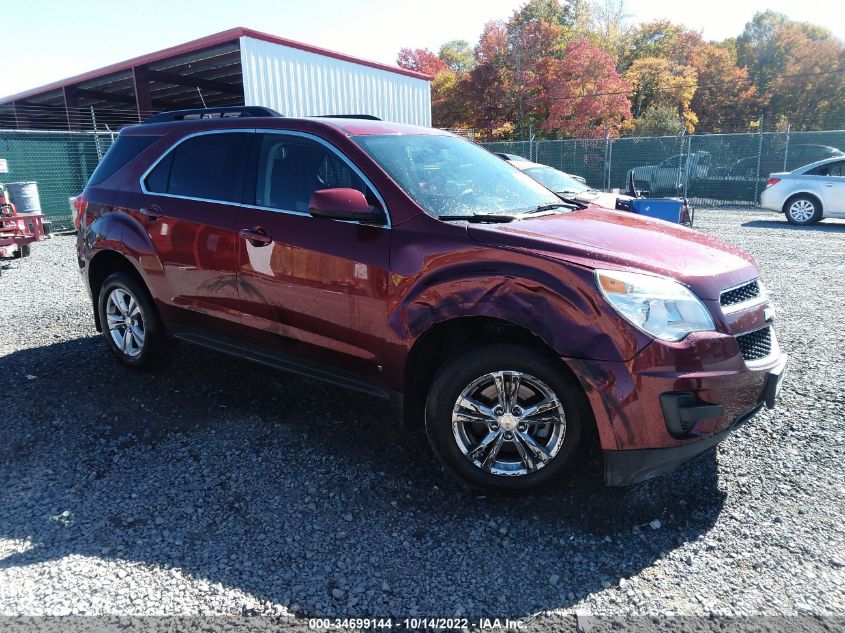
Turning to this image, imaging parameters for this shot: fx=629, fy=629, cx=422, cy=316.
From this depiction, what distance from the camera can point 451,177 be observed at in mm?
3764

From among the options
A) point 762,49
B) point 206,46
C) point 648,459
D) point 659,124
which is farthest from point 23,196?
point 762,49

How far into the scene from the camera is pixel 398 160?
3650 mm

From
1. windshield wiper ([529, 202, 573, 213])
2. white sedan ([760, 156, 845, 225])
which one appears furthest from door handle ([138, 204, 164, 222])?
white sedan ([760, 156, 845, 225])

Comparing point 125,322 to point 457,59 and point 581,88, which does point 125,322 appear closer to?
point 581,88

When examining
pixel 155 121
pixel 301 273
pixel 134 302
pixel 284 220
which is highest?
pixel 155 121

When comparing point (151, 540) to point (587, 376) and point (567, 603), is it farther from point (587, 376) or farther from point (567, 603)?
point (587, 376)

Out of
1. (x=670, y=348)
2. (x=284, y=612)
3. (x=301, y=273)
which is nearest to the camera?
(x=284, y=612)

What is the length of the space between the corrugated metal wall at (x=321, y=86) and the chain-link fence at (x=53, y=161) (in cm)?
407

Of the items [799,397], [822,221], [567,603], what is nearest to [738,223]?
[822,221]

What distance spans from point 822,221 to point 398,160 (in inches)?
621

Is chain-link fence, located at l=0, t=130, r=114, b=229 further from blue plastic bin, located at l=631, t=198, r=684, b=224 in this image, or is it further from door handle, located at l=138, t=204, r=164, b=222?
blue plastic bin, located at l=631, t=198, r=684, b=224

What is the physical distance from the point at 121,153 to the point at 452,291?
329cm

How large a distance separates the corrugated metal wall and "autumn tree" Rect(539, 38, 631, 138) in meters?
13.1

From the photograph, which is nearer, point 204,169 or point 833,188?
point 204,169
